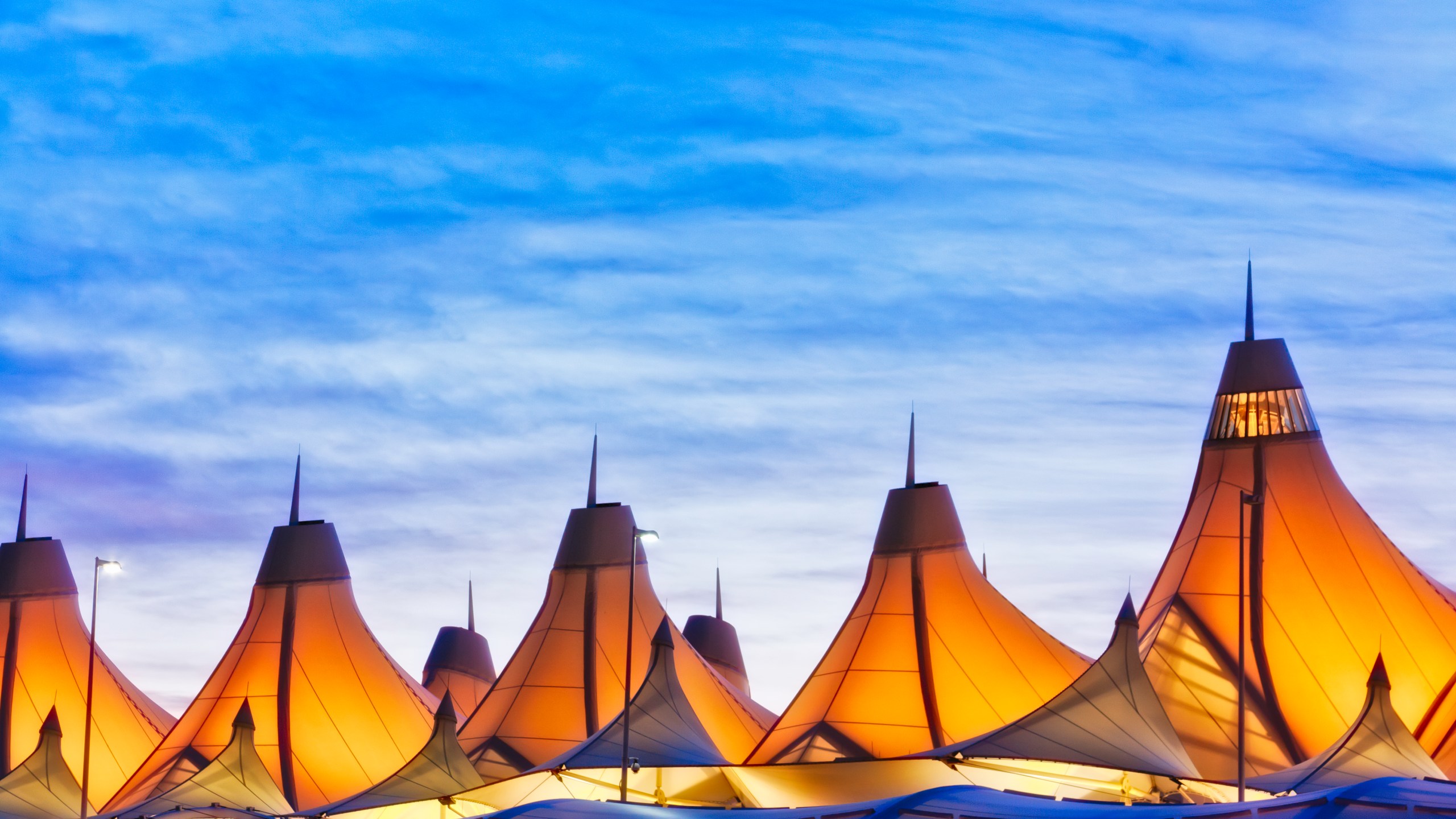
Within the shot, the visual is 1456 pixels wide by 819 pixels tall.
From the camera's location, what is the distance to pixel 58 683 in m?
40.1

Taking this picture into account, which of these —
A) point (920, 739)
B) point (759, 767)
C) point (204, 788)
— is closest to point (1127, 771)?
point (920, 739)

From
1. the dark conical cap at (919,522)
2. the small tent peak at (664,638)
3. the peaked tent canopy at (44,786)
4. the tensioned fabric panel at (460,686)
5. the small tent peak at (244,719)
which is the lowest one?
the peaked tent canopy at (44,786)

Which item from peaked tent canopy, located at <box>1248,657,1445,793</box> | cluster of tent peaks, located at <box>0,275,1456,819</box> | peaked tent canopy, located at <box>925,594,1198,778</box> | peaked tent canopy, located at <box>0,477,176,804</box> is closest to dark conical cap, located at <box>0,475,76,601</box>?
peaked tent canopy, located at <box>0,477,176,804</box>

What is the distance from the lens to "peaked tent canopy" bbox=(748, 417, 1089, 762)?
30.4 metres

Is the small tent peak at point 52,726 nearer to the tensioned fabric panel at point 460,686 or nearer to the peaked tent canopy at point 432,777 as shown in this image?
the peaked tent canopy at point 432,777

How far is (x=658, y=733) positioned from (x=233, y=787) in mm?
7623

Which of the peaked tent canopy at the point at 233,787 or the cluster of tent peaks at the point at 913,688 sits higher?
the cluster of tent peaks at the point at 913,688

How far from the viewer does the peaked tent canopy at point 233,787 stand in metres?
31.4

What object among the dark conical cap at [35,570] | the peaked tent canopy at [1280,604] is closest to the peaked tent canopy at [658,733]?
the peaked tent canopy at [1280,604]

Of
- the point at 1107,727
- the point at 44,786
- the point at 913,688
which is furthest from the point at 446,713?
the point at 1107,727

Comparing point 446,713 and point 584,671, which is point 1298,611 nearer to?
point 584,671

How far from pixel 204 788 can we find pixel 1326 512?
19.3m

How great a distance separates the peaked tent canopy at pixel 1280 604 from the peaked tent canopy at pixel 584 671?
26.7 ft

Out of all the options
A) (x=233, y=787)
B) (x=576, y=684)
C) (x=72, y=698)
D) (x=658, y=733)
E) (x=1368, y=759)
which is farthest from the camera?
(x=72, y=698)
